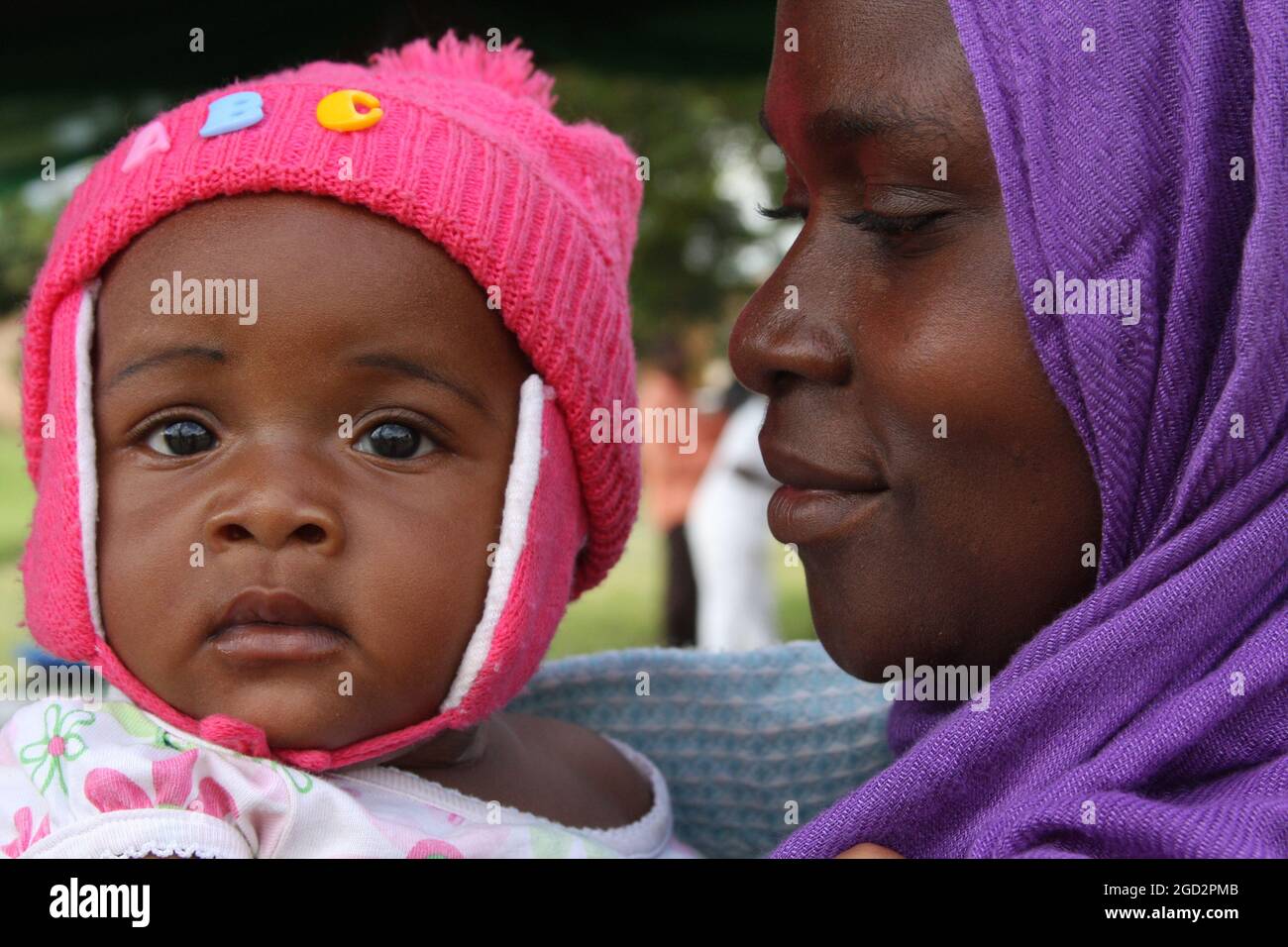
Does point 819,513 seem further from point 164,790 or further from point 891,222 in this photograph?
point 164,790

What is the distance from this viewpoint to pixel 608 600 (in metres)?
12.5

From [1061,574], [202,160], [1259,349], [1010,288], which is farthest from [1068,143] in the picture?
[202,160]

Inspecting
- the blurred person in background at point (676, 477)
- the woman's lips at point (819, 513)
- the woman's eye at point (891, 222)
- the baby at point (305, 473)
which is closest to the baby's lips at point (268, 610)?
the baby at point (305, 473)

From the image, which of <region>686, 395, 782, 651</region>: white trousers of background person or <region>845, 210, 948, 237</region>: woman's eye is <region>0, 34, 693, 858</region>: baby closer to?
<region>845, 210, 948, 237</region>: woman's eye

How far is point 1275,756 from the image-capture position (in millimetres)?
1498

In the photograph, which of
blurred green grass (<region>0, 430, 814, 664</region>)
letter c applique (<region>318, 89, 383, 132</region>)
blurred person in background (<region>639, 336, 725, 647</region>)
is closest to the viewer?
letter c applique (<region>318, 89, 383, 132</region>)

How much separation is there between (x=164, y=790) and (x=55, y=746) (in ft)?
0.64

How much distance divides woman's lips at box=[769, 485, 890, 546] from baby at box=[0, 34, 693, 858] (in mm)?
368

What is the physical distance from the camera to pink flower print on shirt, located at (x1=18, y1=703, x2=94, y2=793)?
173 cm

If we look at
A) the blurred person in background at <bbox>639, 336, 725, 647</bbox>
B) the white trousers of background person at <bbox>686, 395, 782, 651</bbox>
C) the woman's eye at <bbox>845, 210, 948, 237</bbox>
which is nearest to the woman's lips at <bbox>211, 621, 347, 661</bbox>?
the woman's eye at <bbox>845, 210, 948, 237</bbox>

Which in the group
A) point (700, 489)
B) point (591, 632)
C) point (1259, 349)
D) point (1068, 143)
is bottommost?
point (591, 632)

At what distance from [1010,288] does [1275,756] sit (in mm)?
596

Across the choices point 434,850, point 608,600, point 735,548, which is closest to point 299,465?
point 434,850
